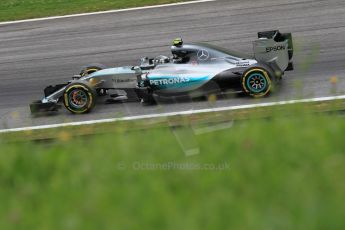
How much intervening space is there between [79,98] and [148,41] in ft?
17.3

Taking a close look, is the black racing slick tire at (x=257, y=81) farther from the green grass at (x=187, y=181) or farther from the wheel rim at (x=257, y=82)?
the green grass at (x=187, y=181)

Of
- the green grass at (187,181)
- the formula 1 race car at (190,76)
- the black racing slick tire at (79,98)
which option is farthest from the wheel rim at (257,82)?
the green grass at (187,181)

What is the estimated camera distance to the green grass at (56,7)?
20234 millimetres

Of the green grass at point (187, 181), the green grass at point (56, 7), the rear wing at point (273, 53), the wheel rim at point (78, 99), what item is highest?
the green grass at point (56, 7)

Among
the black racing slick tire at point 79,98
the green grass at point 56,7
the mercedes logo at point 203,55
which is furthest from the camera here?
the green grass at point 56,7

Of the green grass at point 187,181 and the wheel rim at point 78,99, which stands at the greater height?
the green grass at point 187,181

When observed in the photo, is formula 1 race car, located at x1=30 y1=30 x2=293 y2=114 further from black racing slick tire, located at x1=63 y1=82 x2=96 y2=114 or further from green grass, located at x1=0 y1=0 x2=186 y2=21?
green grass, located at x1=0 y1=0 x2=186 y2=21

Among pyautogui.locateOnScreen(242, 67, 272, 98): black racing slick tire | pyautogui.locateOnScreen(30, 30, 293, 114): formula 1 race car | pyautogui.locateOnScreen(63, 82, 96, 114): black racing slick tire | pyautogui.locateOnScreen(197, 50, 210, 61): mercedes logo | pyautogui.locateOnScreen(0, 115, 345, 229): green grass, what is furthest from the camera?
pyautogui.locateOnScreen(63, 82, 96, 114): black racing slick tire

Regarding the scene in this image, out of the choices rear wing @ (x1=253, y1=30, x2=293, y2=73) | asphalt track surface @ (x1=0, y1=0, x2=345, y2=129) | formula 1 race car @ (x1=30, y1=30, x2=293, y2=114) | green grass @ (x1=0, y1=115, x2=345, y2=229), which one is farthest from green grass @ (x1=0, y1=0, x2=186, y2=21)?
green grass @ (x1=0, y1=115, x2=345, y2=229)

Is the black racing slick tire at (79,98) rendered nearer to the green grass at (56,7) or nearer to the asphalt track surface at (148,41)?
the asphalt track surface at (148,41)

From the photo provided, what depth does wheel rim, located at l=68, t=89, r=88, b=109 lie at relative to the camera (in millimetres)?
11742

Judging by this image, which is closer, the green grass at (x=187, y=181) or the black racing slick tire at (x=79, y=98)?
the green grass at (x=187, y=181)

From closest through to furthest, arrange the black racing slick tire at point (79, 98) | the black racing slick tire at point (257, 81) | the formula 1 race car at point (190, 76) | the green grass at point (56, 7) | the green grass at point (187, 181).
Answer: the green grass at point (187, 181), the black racing slick tire at point (257, 81), the formula 1 race car at point (190, 76), the black racing slick tire at point (79, 98), the green grass at point (56, 7)

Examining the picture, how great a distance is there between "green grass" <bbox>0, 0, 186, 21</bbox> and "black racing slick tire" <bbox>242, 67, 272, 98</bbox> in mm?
9158
